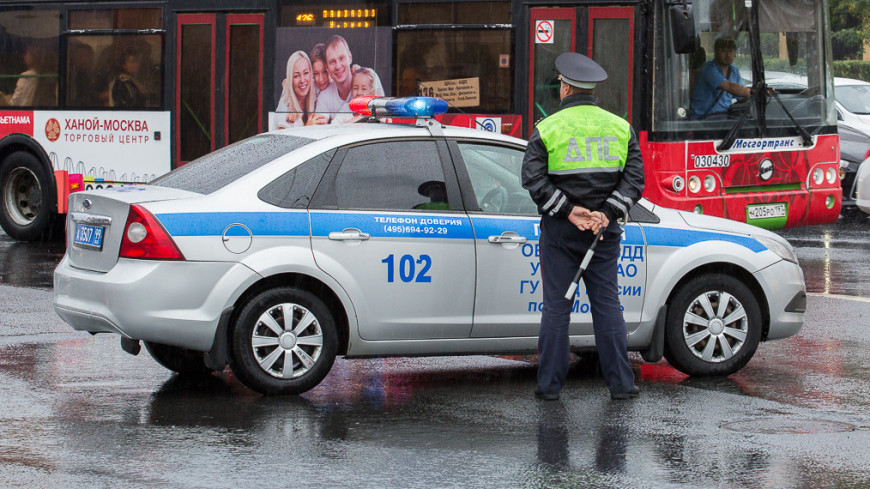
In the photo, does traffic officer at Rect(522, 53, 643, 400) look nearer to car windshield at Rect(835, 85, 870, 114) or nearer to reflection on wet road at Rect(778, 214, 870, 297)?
reflection on wet road at Rect(778, 214, 870, 297)

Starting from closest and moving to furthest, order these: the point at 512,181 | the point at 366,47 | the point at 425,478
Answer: the point at 425,478, the point at 512,181, the point at 366,47

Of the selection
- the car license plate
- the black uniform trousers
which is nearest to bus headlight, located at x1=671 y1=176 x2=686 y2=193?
the black uniform trousers

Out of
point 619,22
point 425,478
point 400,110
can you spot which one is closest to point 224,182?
point 400,110

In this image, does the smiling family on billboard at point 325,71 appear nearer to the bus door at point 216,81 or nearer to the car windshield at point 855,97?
the bus door at point 216,81

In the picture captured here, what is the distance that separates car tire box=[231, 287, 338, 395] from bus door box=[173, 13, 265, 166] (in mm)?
6783

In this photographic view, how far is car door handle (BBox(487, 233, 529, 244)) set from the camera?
24.0ft

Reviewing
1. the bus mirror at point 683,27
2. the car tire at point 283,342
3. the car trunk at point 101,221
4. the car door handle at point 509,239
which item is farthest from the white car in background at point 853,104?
the car trunk at point 101,221

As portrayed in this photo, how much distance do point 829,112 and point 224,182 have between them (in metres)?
7.35

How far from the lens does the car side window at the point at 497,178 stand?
748 cm

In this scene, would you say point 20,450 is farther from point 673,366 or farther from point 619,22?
point 619,22

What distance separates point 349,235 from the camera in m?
7.04

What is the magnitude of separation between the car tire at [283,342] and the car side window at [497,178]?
1132 mm

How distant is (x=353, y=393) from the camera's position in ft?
23.7

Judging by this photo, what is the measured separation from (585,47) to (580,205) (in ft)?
17.7
